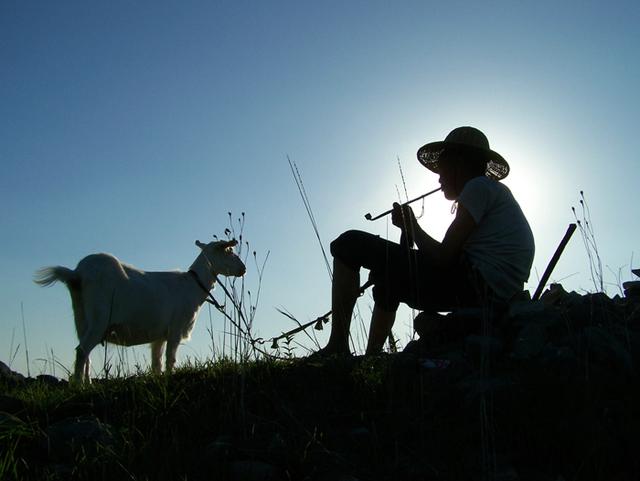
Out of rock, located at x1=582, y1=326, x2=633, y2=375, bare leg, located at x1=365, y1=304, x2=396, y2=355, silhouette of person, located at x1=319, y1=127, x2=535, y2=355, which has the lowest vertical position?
rock, located at x1=582, y1=326, x2=633, y2=375

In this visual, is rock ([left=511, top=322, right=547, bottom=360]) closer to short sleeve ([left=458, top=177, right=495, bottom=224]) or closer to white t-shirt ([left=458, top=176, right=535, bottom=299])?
white t-shirt ([left=458, top=176, right=535, bottom=299])

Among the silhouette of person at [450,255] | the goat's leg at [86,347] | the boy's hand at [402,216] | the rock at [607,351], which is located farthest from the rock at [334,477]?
the goat's leg at [86,347]

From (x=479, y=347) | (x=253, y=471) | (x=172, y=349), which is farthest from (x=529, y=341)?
(x=172, y=349)

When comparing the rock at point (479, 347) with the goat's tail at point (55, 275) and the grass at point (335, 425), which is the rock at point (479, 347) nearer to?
the grass at point (335, 425)

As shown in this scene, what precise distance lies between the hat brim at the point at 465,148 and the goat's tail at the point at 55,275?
406cm

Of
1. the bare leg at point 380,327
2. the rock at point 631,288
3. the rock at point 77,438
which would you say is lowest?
the rock at point 77,438

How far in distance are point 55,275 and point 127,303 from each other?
0.85 metres

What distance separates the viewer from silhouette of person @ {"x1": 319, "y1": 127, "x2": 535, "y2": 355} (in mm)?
4484

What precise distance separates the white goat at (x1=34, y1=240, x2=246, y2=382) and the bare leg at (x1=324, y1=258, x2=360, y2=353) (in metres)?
1.70

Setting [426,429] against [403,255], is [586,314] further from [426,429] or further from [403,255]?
[426,429]

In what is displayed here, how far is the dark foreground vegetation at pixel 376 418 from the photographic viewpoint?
97.9 inches

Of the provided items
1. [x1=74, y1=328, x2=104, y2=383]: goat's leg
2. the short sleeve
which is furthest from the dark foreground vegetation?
[x1=74, y1=328, x2=104, y2=383]: goat's leg

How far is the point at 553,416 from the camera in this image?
107 inches

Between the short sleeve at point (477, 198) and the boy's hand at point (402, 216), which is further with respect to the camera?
the boy's hand at point (402, 216)
